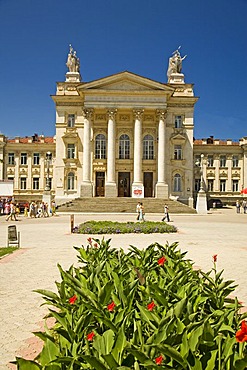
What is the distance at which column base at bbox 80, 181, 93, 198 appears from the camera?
49494mm

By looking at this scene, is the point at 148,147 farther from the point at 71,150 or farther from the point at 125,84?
the point at 71,150

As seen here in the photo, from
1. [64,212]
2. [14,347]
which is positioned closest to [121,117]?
[64,212]

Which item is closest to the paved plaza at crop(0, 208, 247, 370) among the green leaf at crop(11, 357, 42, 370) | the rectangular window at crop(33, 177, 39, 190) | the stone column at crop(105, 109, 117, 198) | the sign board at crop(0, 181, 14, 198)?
the green leaf at crop(11, 357, 42, 370)

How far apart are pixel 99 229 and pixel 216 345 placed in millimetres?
16891

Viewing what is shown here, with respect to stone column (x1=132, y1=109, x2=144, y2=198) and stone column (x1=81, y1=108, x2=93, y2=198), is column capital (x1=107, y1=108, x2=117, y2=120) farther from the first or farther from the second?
stone column (x1=132, y1=109, x2=144, y2=198)

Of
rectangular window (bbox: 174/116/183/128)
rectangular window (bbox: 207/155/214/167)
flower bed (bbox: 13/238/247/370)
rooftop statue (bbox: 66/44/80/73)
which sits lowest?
flower bed (bbox: 13/238/247/370)

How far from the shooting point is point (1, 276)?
925 cm

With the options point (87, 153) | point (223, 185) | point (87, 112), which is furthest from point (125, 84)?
point (223, 185)

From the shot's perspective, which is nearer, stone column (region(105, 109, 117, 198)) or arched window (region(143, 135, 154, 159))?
stone column (region(105, 109, 117, 198))

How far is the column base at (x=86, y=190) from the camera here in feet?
162

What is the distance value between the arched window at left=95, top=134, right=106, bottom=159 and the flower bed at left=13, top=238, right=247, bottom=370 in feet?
152

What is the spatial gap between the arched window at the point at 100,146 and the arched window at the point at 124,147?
88.5 inches

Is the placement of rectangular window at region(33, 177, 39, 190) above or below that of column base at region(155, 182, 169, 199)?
above

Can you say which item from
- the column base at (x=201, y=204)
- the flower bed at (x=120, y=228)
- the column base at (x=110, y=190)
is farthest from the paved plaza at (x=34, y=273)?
the column base at (x=110, y=190)
